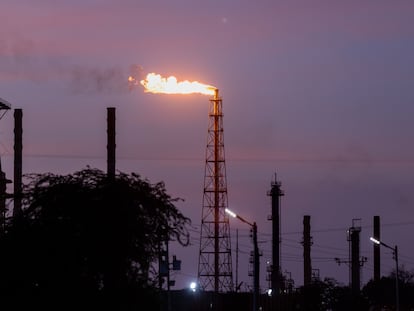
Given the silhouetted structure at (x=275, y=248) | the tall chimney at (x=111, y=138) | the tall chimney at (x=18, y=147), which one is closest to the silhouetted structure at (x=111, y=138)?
the tall chimney at (x=111, y=138)

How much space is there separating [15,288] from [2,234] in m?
2.52

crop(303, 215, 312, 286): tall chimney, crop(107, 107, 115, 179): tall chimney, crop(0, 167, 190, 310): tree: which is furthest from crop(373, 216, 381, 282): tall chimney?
crop(0, 167, 190, 310): tree

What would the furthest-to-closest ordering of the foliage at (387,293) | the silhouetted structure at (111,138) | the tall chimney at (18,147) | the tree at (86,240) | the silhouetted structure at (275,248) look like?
the foliage at (387,293) < the silhouetted structure at (275,248) < the tall chimney at (18,147) < the silhouetted structure at (111,138) < the tree at (86,240)

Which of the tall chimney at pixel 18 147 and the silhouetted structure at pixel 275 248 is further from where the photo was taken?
the silhouetted structure at pixel 275 248

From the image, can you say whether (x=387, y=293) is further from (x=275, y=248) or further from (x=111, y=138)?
(x=111, y=138)

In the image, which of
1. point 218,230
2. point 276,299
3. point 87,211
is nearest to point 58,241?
point 87,211

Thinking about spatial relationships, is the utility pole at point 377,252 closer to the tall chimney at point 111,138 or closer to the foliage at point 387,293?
the foliage at point 387,293

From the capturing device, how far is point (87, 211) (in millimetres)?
45906

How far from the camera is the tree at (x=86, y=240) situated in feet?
150

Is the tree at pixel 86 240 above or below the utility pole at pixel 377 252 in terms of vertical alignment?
below

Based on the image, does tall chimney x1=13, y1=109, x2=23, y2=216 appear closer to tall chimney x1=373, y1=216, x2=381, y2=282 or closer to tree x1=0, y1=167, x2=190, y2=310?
tree x1=0, y1=167, x2=190, y2=310

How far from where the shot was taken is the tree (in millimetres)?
45844

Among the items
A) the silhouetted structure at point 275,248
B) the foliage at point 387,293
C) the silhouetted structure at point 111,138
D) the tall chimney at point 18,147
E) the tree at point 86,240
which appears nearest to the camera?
the tree at point 86,240

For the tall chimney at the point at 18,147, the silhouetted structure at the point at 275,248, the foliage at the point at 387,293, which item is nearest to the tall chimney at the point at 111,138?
the tall chimney at the point at 18,147
